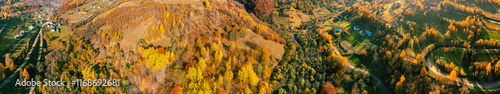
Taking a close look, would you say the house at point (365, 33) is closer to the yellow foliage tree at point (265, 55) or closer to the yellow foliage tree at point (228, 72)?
the yellow foliage tree at point (265, 55)

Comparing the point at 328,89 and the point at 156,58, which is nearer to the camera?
the point at 156,58

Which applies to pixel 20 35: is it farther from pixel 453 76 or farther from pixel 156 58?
pixel 453 76

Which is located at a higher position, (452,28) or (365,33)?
(452,28)

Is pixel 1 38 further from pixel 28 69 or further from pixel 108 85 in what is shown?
pixel 108 85

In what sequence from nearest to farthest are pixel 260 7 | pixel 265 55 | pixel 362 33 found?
pixel 265 55, pixel 362 33, pixel 260 7

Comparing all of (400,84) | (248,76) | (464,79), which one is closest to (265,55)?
(248,76)

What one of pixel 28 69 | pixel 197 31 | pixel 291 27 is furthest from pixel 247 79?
pixel 28 69

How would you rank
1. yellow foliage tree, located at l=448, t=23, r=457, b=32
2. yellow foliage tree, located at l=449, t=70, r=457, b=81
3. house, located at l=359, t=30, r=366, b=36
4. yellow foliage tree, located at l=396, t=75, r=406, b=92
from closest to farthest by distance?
yellow foliage tree, located at l=449, t=70, r=457, b=81 → yellow foliage tree, located at l=396, t=75, r=406, b=92 → yellow foliage tree, located at l=448, t=23, r=457, b=32 → house, located at l=359, t=30, r=366, b=36

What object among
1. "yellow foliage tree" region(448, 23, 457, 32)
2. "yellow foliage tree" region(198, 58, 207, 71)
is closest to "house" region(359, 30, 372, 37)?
"yellow foliage tree" region(448, 23, 457, 32)

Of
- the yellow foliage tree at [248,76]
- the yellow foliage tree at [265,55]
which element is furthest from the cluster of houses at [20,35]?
the yellow foliage tree at [265,55]

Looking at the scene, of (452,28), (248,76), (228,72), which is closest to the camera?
(228,72)

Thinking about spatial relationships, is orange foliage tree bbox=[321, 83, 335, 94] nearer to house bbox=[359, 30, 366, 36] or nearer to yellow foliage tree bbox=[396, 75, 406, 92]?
yellow foliage tree bbox=[396, 75, 406, 92]
